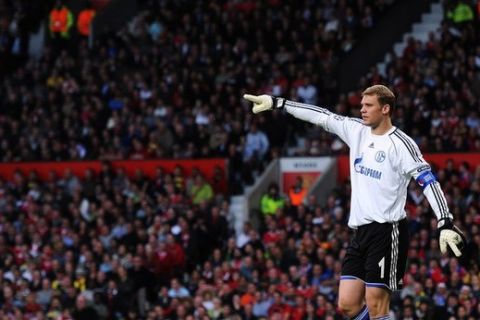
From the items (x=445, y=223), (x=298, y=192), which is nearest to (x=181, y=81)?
(x=298, y=192)

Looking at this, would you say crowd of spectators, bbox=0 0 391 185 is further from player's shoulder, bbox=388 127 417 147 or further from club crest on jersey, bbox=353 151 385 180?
player's shoulder, bbox=388 127 417 147

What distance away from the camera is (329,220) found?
20.9m

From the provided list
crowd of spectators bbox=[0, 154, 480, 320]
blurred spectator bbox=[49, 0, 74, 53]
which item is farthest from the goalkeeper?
blurred spectator bbox=[49, 0, 74, 53]

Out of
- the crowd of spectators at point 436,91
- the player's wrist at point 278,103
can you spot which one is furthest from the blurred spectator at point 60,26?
the player's wrist at point 278,103

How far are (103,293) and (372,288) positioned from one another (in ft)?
36.0

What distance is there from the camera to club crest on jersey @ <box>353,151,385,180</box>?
414 inches

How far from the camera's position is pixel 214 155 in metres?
25.2

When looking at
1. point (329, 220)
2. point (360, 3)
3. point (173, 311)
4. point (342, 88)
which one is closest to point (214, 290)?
point (173, 311)

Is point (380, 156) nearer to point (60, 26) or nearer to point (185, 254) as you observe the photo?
point (185, 254)

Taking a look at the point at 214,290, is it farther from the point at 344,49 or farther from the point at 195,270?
the point at 344,49

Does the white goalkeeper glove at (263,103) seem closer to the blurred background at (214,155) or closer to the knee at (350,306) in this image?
the knee at (350,306)

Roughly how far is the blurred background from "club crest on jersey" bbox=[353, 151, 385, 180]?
273 inches

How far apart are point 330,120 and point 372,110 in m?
0.55

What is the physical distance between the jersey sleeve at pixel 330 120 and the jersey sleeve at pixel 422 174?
0.40 meters
